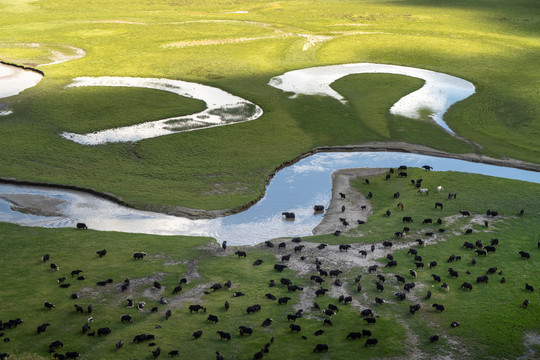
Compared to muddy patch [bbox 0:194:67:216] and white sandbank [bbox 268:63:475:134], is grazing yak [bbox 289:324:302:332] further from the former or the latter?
white sandbank [bbox 268:63:475:134]

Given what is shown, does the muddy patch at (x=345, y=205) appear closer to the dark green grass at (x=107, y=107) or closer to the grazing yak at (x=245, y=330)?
the grazing yak at (x=245, y=330)

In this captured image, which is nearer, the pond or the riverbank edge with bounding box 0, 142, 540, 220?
the riverbank edge with bounding box 0, 142, 540, 220

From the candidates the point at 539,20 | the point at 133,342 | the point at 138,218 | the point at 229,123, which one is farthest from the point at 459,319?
the point at 539,20

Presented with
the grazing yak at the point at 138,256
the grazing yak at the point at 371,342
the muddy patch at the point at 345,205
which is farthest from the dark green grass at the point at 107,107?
the grazing yak at the point at 371,342

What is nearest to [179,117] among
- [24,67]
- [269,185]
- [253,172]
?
[253,172]

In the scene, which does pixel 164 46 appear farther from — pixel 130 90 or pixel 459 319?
pixel 459 319

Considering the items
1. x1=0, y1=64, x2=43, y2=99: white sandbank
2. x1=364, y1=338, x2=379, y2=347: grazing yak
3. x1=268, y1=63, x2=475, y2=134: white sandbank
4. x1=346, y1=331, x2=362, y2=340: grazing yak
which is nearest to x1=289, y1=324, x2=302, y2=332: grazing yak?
x1=346, y1=331, x2=362, y2=340: grazing yak

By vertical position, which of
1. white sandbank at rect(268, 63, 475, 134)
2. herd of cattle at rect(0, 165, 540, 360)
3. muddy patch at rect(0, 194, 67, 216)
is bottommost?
Answer: muddy patch at rect(0, 194, 67, 216)
